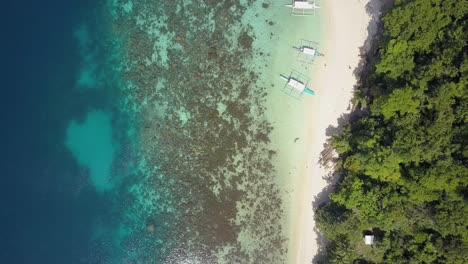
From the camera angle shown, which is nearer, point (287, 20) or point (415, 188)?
point (415, 188)

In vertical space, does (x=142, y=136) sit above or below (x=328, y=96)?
below

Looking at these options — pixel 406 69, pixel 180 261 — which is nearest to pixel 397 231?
pixel 406 69

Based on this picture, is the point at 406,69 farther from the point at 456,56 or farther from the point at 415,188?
the point at 415,188

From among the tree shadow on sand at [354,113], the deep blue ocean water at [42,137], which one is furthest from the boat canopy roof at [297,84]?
the deep blue ocean water at [42,137]

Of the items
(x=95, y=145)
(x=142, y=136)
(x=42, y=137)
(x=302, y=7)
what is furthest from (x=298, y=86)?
(x=42, y=137)

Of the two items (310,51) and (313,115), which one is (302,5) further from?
(313,115)
